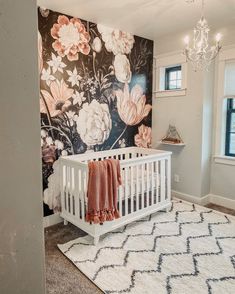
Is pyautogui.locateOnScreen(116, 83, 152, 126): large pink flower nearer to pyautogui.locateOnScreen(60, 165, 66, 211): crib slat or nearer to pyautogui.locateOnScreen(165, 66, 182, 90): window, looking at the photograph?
pyautogui.locateOnScreen(165, 66, 182, 90): window

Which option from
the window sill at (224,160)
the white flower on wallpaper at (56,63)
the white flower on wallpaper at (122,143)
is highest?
the white flower on wallpaper at (56,63)

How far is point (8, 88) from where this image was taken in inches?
24.8

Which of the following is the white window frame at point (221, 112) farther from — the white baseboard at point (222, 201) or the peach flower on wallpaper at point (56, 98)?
the peach flower on wallpaper at point (56, 98)

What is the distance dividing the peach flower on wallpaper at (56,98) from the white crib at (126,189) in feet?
1.86

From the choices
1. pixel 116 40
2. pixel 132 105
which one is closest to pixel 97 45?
pixel 116 40

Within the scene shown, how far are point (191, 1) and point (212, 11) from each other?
38 cm

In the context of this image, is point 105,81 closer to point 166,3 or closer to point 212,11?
point 166,3

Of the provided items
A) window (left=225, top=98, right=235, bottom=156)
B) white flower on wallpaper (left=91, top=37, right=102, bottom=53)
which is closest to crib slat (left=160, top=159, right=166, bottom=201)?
window (left=225, top=98, right=235, bottom=156)

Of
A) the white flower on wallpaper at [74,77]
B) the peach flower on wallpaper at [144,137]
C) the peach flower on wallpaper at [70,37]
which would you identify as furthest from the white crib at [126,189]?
the peach flower on wallpaper at [70,37]

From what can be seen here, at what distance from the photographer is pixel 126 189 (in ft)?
8.88

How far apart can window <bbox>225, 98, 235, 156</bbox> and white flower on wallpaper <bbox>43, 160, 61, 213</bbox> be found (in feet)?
7.59

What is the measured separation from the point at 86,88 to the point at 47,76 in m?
0.52

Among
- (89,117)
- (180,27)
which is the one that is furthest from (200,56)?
(89,117)

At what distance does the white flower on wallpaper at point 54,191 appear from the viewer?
2.89 m
